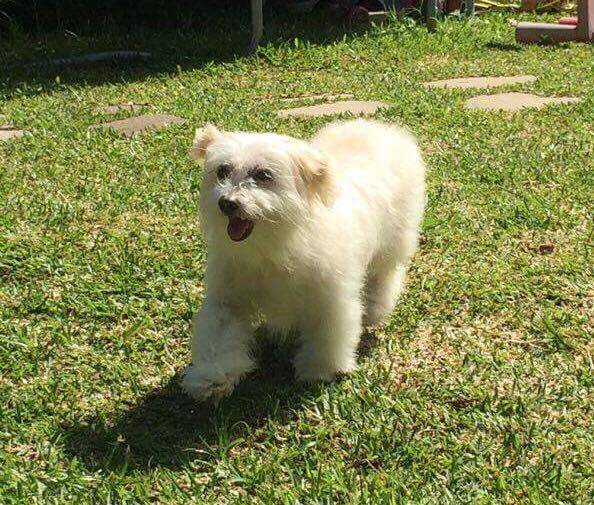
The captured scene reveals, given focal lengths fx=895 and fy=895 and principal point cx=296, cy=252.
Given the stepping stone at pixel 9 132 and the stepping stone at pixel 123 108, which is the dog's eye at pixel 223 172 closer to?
the stepping stone at pixel 9 132

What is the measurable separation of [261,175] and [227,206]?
0.72 ft

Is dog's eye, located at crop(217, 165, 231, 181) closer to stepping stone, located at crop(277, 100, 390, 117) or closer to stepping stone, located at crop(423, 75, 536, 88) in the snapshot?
stepping stone, located at crop(277, 100, 390, 117)

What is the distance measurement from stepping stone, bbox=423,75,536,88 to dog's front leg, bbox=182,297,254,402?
6.22m

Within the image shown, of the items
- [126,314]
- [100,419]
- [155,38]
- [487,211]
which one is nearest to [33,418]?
[100,419]

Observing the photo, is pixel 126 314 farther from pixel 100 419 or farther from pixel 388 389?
pixel 388 389

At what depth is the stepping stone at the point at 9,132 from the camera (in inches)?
293

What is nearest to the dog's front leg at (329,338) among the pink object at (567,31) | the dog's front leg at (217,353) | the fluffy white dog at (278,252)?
the fluffy white dog at (278,252)

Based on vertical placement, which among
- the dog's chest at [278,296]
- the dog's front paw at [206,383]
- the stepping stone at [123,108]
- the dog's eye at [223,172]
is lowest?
the stepping stone at [123,108]

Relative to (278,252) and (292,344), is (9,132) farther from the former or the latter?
(278,252)

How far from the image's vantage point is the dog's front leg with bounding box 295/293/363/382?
3771 mm

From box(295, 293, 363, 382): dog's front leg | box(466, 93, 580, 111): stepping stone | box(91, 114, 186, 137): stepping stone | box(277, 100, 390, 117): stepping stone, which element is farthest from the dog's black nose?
box(466, 93, 580, 111): stepping stone

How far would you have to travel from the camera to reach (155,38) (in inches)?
491

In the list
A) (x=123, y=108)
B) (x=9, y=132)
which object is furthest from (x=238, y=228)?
(x=123, y=108)

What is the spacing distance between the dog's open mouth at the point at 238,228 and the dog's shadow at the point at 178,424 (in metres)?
0.72
